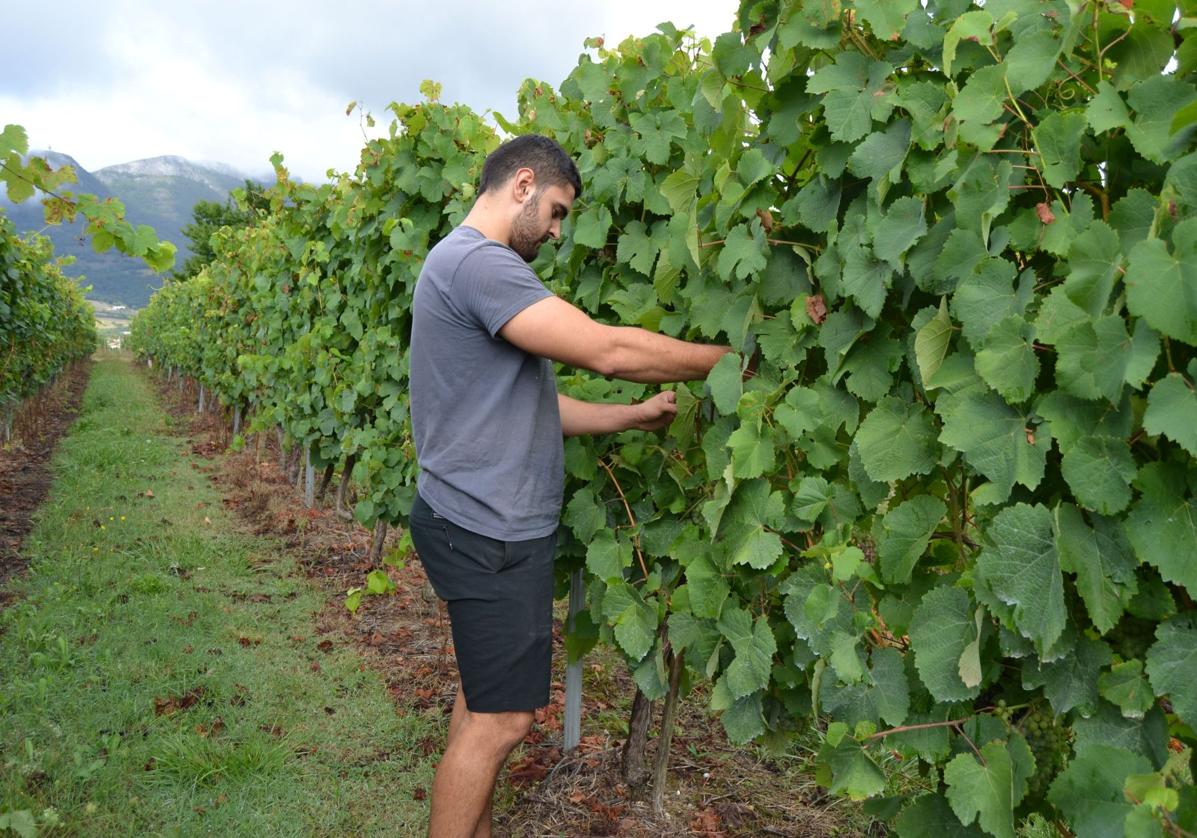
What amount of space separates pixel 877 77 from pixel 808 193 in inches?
11.2

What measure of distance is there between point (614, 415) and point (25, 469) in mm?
10657

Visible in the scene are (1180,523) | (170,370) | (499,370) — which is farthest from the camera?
(170,370)

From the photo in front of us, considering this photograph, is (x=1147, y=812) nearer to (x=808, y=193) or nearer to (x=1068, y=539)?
(x=1068, y=539)

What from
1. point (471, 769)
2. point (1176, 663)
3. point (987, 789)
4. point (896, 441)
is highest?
point (896, 441)

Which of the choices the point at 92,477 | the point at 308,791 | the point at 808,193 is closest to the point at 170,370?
the point at 92,477

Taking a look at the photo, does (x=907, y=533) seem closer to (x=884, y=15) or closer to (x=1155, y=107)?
(x=1155, y=107)

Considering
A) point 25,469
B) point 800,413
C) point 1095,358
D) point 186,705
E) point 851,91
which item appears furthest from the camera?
point 25,469

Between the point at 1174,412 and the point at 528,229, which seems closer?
the point at 1174,412

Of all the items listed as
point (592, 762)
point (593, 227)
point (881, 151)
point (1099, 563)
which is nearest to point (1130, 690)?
point (1099, 563)

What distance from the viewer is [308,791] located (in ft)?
11.7

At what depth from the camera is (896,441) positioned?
1.76m

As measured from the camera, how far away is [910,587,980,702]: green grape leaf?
5.21 feet

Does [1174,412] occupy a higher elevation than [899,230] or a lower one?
lower

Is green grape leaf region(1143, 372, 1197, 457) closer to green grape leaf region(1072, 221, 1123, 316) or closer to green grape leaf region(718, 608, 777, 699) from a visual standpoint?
green grape leaf region(1072, 221, 1123, 316)
